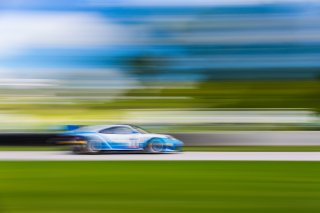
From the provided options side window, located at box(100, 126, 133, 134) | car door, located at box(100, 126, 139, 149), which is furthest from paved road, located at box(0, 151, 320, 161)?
side window, located at box(100, 126, 133, 134)

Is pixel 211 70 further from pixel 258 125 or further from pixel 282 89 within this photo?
pixel 258 125

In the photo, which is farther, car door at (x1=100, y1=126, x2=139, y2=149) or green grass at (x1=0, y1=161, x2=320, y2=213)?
car door at (x1=100, y1=126, x2=139, y2=149)

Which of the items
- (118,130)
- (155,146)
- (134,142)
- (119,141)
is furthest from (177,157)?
(118,130)

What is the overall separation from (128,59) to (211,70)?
417 centimetres

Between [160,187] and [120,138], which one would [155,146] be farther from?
[160,187]

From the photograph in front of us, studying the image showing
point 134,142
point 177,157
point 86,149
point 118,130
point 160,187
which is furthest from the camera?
point 118,130

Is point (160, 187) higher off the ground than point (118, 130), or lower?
lower

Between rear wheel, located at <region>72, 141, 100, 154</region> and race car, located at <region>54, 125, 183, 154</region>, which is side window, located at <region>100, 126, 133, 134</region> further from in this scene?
rear wheel, located at <region>72, 141, 100, 154</region>

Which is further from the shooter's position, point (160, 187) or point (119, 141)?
point (119, 141)

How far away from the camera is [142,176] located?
10969mm

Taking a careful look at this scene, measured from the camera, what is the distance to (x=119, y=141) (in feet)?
58.6

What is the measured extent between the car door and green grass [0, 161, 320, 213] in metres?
3.74

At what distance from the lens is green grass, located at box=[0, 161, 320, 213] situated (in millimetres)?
7238

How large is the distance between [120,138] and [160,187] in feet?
28.5
